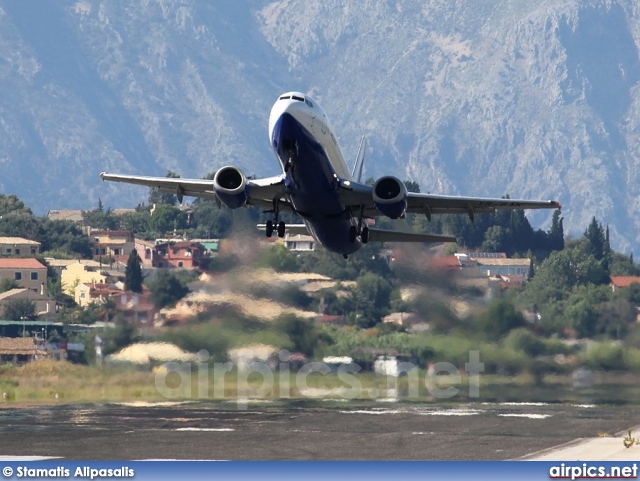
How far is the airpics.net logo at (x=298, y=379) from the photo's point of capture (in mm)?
66750

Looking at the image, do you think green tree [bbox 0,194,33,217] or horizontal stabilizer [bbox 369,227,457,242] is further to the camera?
green tree [bbox 0,194,33,217]

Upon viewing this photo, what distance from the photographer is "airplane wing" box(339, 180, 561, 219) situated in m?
54.0

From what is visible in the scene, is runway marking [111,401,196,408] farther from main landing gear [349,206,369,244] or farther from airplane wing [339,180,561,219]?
airplane wing [339,180,561,219]

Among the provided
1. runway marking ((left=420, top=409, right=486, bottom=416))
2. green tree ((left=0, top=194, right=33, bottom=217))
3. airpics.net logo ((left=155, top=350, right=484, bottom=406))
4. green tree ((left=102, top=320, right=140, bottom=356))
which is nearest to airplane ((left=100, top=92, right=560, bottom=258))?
airpics.net logo ((left=155, top=350, right=484, bottom=406))

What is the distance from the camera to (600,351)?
67188 mm

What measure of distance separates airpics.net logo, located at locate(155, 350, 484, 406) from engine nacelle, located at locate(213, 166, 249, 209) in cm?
1527

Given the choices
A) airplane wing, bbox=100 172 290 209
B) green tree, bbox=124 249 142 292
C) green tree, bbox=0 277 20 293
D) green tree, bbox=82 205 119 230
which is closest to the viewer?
airplane wing, bbox=100 172 290 209

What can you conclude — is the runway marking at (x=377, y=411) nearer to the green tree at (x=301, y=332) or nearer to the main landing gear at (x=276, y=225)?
the green tree at (x=301, y=332)

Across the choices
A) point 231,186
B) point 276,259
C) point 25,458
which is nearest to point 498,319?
point 276,259

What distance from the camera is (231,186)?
52531 mm

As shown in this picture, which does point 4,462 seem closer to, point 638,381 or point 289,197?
point 289,197

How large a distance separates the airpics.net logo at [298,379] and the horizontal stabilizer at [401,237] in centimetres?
647

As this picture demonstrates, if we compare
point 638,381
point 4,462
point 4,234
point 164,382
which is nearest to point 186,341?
point 164,382

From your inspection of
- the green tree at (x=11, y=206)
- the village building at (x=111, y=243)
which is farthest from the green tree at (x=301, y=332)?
the green tree at (x=11, y=206)
